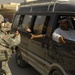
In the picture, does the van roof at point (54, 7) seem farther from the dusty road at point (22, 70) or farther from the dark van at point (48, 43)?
the dusty road at point (22, 70)

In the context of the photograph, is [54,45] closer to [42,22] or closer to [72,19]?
[72,19]

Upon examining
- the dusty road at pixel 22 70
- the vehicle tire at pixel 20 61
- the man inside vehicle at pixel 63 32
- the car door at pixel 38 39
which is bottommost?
the dusty road at pixel 22 70

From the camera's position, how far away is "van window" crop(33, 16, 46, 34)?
6.33m

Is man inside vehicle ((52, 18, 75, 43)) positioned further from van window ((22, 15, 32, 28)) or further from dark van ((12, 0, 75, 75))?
van window ((22, 15, 32, 28))

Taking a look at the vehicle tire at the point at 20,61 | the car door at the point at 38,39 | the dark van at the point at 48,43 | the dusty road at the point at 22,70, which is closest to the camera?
the dark van at the point at 48,43

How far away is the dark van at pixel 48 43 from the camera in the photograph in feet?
15.9

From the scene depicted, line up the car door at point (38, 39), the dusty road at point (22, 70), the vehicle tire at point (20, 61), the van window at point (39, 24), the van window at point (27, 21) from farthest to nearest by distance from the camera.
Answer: the vehicle tire at point (20, 61), the dusty road at point (22, 70), the van window at point (27, 21), the van window at point (39, 24), the car door at point (38, 39)

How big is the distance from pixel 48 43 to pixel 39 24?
108cm

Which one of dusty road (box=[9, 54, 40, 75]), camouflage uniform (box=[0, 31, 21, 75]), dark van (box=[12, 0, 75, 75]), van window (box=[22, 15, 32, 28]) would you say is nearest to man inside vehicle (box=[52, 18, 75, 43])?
dark van (box=[12, 0, 75, 75])

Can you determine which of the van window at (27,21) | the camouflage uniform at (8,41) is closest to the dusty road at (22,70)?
the van window at (27,21)

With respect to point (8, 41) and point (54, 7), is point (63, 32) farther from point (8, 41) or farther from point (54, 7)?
point (8, 41)

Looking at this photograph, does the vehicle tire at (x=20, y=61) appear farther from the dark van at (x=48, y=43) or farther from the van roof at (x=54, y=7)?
the van roof at (x=54, y=7)

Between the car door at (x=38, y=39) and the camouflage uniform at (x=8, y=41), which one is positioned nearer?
the camouflage uniform at (x=8, y=41)

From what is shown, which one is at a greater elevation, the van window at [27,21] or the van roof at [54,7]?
the van roof at [54,7]
